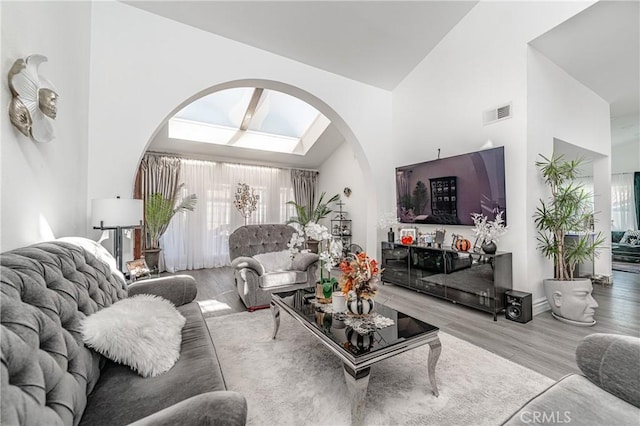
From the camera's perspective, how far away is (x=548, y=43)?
9.72 ft

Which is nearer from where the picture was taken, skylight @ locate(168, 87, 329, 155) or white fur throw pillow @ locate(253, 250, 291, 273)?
white fur throw pillow @ locate(253, 250, 291, 273)

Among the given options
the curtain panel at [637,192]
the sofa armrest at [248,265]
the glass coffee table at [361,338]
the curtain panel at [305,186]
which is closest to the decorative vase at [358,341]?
the glass coffee table at [361,338]

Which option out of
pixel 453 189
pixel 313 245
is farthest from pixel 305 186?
pixel 453 189

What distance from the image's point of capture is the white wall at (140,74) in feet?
8.53

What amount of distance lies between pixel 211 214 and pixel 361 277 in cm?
491

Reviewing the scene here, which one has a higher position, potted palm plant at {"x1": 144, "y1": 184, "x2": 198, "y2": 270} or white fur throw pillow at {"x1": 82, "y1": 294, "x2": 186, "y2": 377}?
potted palm plant at {"x1": 144, "y1": 184, "x2": 198, "y2": 270}

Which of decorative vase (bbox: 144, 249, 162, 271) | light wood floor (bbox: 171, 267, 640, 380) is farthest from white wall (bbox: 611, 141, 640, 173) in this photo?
decorative vase (bbox: 144, 249, 162, 271)

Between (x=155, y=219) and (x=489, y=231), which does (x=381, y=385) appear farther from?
(x=155, y=219)

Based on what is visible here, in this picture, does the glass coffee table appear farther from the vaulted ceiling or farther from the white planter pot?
the vaulted ceiling

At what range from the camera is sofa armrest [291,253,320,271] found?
351 cm

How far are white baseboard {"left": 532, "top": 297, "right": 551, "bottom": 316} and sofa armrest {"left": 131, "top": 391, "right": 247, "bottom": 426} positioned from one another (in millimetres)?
3414

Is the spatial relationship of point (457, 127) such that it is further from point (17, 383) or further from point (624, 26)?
point (17, 383)

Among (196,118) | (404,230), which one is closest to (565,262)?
(404,230)

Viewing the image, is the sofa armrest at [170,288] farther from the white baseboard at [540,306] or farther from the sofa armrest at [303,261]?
the white baseboard at [540,306]
